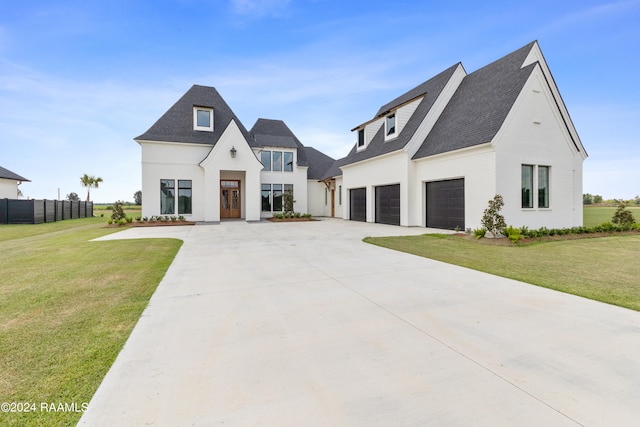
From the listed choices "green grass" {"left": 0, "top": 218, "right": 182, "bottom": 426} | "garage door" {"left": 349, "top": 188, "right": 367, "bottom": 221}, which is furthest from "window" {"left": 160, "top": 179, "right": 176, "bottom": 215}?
"garage door" {"left": 349, "top": 188, "right": 367, "bottom": 221}

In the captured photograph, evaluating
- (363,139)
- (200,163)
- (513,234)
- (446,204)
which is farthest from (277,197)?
(513,234)

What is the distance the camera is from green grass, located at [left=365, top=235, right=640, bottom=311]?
15.2ft

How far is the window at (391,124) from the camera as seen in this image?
58.1 ft

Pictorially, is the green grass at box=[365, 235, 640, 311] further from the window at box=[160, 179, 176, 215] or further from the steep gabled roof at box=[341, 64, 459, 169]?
the window at box=[160, 179, 176, 215]

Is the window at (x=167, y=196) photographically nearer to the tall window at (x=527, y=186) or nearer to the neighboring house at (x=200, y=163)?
the neighboring house at (x=200, y=163)

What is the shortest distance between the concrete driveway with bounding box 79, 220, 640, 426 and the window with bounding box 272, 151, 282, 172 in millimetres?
18617

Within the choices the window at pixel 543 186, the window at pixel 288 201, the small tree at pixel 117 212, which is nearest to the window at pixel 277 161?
the window at pixel 288 201

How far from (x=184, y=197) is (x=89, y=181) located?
5579 cm

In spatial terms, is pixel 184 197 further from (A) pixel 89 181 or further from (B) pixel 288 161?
(A) pixel 89 181

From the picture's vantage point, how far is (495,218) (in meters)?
10.7

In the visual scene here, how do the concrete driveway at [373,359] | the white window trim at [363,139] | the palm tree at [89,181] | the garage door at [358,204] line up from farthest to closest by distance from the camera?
the palm tree at [89,181] → the white window trim at [363,139] → the garage door at [358,204] → the concrete driveway at [373,359]

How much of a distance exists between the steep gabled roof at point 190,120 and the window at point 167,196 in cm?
290

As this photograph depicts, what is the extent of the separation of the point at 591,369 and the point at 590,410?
2.31 ft

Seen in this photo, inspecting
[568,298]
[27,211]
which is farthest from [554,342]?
[27,211]
